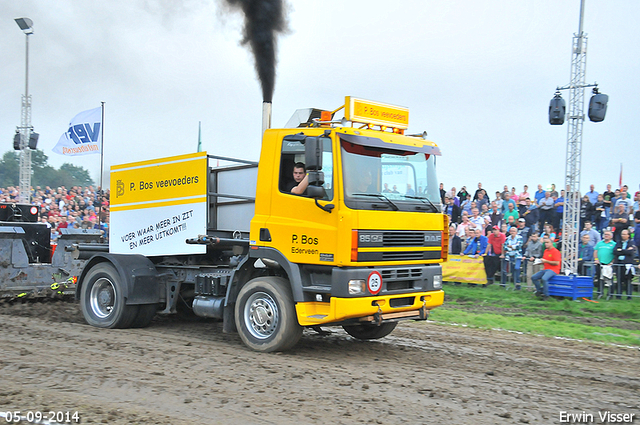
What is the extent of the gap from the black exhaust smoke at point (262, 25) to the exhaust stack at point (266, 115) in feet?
6.84

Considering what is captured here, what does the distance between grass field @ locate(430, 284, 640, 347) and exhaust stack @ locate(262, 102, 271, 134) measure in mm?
4791

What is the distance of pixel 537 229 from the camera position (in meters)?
16.0

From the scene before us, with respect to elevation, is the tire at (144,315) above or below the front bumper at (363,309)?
below

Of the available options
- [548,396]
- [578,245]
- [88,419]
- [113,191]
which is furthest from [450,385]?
[578,245]

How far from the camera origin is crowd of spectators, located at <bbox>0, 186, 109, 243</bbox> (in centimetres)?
2000

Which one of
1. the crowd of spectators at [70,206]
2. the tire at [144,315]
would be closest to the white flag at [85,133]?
the crowd of spectators at [70,206]

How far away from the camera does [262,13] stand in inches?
468

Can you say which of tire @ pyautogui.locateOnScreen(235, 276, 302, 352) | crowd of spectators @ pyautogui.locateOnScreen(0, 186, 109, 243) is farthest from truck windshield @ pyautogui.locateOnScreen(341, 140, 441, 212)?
crowd of spectators @ pyautogui.locateOnScreen(0, 186, 109, 243)

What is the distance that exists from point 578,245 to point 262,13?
30.8 feet

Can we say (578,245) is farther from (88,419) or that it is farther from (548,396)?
(88,419)

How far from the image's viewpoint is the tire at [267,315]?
23.1 ft

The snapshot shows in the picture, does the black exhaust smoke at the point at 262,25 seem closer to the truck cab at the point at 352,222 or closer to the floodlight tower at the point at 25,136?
the truck cab at the point at 352,222

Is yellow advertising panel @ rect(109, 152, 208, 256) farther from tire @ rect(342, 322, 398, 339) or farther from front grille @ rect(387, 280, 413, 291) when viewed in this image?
front grille @ rect(387, 280, 413, 291)

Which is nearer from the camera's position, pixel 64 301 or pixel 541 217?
pixel 64 301
